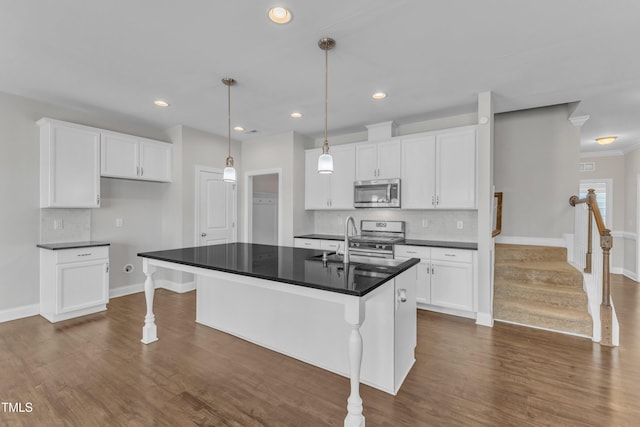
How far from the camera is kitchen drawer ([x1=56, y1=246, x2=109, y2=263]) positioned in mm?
3483

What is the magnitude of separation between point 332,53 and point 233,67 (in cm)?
98

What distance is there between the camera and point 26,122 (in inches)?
142

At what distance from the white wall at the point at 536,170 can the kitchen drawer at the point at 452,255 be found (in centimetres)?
142

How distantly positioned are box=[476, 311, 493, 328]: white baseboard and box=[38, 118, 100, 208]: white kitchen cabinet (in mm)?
5048

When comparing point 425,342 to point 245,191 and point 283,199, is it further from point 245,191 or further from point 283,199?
point 245,191

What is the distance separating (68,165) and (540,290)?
6.08m

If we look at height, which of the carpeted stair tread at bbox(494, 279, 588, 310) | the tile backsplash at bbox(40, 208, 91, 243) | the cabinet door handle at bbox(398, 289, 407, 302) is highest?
the tile backsplash at bbox(40, 208, 91, 243)

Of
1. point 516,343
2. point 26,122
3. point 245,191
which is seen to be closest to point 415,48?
point 516,343

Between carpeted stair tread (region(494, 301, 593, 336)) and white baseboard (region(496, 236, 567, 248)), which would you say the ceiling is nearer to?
white baseboard (region(496, 236, 567, 248))

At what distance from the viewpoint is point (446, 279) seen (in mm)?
3742

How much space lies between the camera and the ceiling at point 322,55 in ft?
6.70

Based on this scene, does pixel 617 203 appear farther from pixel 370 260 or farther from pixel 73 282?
pixel 73 282

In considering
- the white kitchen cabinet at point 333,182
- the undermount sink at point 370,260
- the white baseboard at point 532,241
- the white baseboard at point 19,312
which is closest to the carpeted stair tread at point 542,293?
the white baseboard at point 532,241

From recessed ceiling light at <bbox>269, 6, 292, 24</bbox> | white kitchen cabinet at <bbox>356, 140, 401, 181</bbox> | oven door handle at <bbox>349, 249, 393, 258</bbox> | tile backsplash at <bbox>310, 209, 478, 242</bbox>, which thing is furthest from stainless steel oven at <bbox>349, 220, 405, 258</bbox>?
recessed ceiling light at <bbox>269, 6, 292, 24</bbox>
